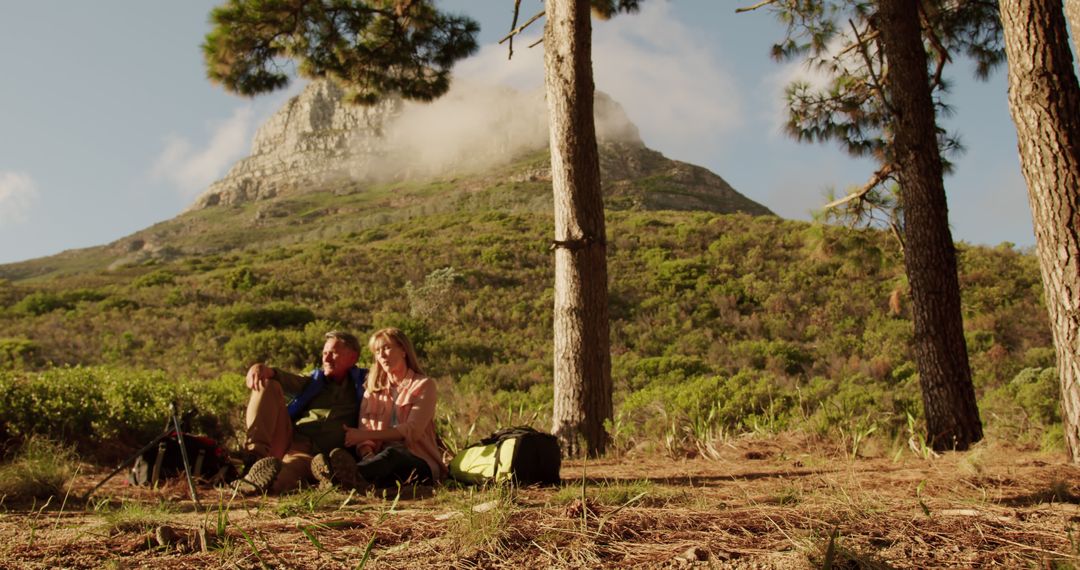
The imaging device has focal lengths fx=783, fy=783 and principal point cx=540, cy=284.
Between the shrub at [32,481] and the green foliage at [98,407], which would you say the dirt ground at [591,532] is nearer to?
the shrub at [32,481]

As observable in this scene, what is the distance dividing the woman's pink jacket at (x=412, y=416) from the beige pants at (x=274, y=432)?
1.16 ft

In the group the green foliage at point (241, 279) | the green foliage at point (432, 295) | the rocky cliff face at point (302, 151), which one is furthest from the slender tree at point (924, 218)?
the rocky cliff face at point (302, 151)

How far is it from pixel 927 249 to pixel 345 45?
5.45 metres

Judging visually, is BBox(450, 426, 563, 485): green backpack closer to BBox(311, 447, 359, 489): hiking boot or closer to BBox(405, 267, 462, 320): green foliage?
BBox(311, 447, 359, 489): hiking boot

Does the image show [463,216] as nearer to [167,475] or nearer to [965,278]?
[965,278]

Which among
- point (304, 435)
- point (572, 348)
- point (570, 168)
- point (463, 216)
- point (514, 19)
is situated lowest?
point (304, 435)

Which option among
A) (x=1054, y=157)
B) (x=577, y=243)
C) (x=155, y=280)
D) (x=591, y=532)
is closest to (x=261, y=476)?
(x=591, y=532)

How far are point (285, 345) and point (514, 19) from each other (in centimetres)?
922

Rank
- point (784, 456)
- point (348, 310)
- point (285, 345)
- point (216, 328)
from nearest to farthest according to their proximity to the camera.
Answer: point (784, 456)
point (285, 345)
point (216, 328)
point (348, 310)

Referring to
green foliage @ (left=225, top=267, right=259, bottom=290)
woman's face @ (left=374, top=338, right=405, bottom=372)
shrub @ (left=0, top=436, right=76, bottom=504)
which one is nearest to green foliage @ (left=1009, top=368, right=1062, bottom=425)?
woman's face @ (left=374, top=338, right=405, bottom=372)

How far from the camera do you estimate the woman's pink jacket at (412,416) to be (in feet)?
12.7

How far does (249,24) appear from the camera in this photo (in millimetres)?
6668

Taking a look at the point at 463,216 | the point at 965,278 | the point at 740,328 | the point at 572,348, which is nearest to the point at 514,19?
the point at 572,348

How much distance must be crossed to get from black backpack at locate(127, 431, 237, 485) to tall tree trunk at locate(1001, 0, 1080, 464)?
4206 millimetres
